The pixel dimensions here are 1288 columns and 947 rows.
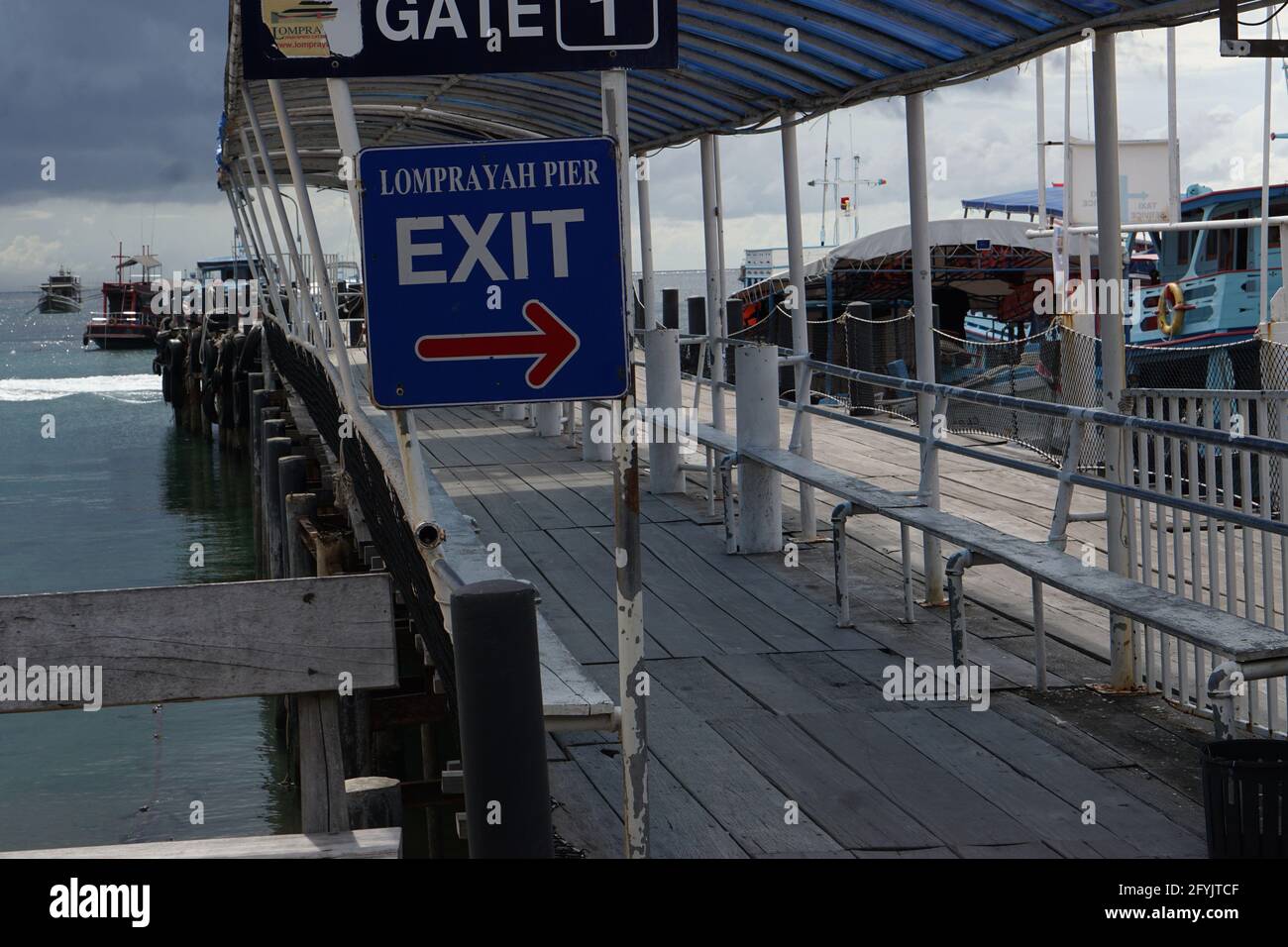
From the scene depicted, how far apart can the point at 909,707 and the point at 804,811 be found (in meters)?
1.39

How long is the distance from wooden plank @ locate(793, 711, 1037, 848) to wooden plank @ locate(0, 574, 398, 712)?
7.22 ft

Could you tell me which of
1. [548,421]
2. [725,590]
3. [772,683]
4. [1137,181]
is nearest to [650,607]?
[725,590]

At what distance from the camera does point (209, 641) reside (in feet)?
10.6

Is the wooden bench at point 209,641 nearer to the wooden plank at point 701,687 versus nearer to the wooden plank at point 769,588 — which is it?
the wooden plank at point 701,687

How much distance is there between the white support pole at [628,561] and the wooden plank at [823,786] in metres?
1.02

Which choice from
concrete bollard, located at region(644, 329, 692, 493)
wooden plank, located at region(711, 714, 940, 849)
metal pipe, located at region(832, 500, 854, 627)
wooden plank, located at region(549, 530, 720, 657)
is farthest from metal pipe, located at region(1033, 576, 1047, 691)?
concrete bollard, located at region(644, 329, 692, 493)

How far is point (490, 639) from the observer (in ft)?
10.1

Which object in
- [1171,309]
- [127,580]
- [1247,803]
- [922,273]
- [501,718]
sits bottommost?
[127,580]

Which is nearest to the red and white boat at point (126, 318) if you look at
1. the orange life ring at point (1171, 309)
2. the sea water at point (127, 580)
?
the sea water at point (127, 580)

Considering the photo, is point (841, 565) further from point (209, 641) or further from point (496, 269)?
point (209, 641)

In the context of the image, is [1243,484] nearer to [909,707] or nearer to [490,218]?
[909,707]

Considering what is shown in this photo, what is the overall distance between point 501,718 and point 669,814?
85.4 inches

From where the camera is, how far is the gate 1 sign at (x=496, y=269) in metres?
3.63

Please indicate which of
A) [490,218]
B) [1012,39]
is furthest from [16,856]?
[1012,39]
